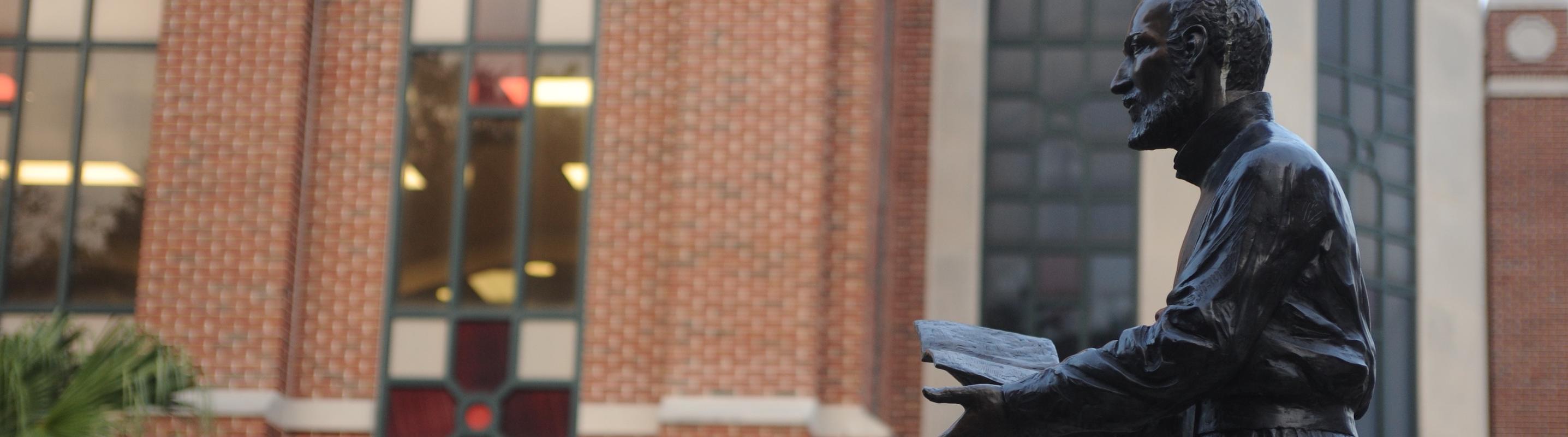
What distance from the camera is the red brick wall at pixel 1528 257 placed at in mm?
22875

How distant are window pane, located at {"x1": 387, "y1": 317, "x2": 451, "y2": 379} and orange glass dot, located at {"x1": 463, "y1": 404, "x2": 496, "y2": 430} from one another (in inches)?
15.0

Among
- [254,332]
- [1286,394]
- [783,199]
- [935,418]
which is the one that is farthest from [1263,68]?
[935,418]

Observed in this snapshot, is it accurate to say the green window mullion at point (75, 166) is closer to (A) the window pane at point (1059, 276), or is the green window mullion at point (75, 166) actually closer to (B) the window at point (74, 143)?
(B) the window at point (74, 143)

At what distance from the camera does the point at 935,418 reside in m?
16.6

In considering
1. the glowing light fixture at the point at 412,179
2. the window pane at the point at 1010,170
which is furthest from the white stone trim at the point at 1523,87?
the glowing light fixture at the point at 412,179

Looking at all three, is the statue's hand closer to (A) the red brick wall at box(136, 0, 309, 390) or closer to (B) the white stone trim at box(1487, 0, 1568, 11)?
(A) the red brick wall at box(136, 0, 309, 390)

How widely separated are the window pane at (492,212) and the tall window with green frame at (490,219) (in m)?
0.01

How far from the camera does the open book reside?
9.41 feet

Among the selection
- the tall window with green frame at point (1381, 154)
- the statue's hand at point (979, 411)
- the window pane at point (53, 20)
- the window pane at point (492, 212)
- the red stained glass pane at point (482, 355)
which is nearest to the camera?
the statue's hand at point (979, 411)

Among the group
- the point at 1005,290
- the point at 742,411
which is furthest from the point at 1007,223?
the point at 742,411

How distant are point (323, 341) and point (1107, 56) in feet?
26.1

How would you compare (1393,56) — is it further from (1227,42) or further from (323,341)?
(1227,42)

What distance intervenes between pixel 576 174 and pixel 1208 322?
39.0 feet

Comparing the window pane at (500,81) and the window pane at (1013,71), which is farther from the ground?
the window pane at (1013,71)
